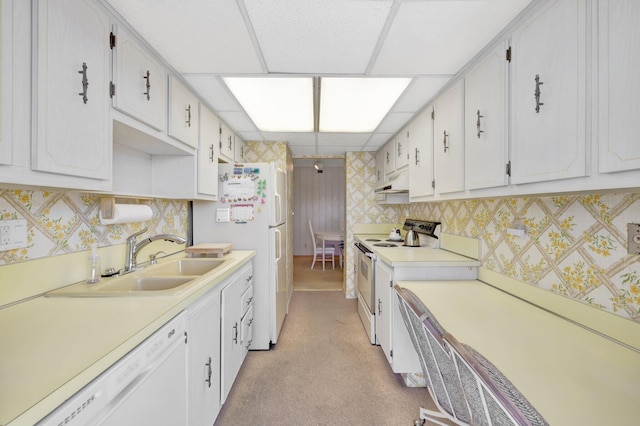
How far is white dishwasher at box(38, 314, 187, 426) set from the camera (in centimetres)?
66

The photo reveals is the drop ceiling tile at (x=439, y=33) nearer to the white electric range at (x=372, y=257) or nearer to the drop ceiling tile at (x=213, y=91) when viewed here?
the drop ceiling tile at (x=213, y=91)

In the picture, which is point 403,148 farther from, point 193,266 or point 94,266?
point 94,266

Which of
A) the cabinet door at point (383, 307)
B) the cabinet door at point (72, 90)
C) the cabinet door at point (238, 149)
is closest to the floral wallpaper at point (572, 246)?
the cabinet door at point (383, 307)

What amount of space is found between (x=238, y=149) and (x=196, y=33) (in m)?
1.96

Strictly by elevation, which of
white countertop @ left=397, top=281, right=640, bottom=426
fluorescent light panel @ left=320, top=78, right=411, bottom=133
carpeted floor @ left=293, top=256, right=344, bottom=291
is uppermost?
fluorescent light panel @ left=320, top=78, right=411, bottom=133

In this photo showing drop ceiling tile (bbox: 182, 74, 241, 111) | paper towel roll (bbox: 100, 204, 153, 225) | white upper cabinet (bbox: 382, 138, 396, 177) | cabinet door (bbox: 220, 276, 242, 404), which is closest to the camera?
paper towel roll (bbox: 100, 204, 153, 225)

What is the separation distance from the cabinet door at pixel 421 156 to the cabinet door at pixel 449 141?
99mm

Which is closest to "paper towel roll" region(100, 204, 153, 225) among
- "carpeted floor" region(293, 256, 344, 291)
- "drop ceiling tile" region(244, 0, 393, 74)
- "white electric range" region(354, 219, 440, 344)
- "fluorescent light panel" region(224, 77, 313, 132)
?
"fluorescent light panel" region(224, 77, 313, 132)

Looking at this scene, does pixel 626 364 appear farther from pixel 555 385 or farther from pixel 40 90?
pixel 40 90

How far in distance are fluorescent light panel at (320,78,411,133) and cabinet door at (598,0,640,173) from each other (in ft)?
3.70

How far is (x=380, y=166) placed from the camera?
369 centimetres

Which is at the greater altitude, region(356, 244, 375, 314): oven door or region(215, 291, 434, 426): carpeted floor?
region(356, 244, 375, 314): oven door

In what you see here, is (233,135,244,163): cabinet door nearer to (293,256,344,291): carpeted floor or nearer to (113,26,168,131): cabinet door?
(113,26,168,131): cabinet door

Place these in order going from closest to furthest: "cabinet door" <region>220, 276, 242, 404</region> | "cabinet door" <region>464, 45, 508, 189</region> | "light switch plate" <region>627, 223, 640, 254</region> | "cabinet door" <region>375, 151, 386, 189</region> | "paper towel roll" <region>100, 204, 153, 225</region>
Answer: "light switch plate" <region>627, 223, 640, 254</region> < "cabinet door" <region>464, 45, 508, 189</region> < "paper towel roll" <region>100, 204, 153, 225</region> < "cabinet door" <region>220, 276, 242, 404</region> < "cabinet door" <region>375, 151, 386, 189</region>
